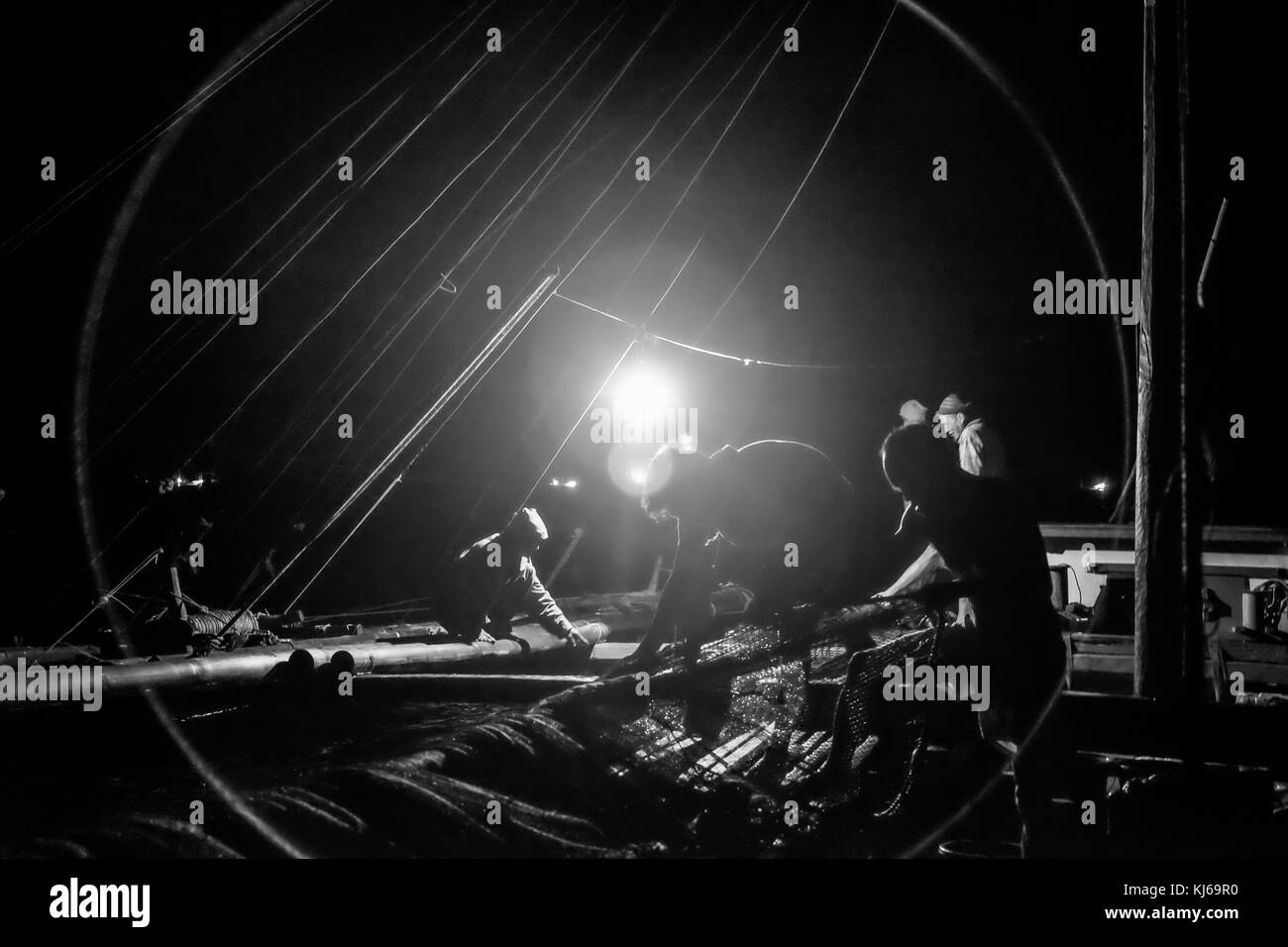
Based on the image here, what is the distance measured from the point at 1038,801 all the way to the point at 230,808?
2716 millimetres

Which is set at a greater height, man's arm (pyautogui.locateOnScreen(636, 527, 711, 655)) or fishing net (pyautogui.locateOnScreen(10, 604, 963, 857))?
man's arm (pyautogui.locateOnScreen(636, 527, 711, 655))

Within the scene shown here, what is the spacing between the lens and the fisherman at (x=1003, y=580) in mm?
2652

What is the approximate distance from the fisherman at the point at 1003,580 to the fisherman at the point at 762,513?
791 mm

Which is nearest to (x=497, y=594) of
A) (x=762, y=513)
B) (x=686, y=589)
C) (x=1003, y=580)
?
(x=686, y=589)

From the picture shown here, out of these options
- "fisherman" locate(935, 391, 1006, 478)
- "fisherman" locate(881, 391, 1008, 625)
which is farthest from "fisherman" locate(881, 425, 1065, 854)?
"fisherman" locate(935, 391, 1006, 478)

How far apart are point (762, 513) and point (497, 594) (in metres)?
1.78
